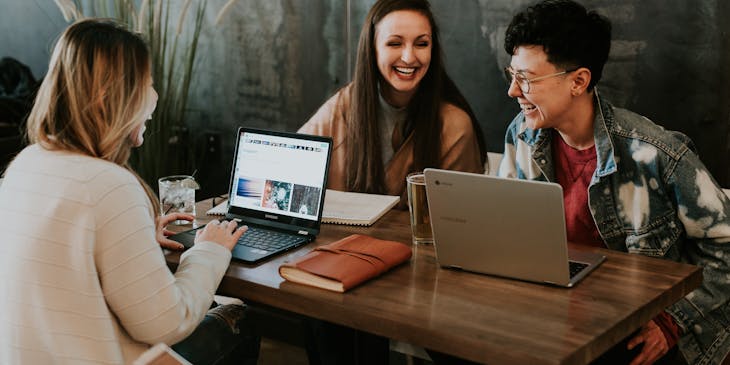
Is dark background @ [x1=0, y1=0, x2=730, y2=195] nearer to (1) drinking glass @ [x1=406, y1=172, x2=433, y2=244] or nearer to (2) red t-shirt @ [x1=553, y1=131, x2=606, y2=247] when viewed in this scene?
(2) red t-shirt @ [x1=553, y1=131, x2=606, y2=247]

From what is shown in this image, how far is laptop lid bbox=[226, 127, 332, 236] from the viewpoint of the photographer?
2.02 metres

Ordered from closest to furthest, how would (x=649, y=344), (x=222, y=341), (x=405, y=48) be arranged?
1. (x=649, y=344)
2. (x=222, y=341)
3. (x=405, y=48)

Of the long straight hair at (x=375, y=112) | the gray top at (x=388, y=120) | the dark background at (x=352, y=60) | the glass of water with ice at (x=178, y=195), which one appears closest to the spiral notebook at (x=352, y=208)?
the glass of water with ice at (x=178, y=195)

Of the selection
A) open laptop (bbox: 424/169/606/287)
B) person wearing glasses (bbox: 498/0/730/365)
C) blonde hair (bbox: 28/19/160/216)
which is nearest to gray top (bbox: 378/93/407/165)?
person wearing glasses (bbox: 498/0/730/365)

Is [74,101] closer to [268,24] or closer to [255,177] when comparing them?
[255,177]

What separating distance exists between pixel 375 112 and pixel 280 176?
61 cm

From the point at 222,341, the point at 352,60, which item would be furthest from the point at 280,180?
the point at 352,60

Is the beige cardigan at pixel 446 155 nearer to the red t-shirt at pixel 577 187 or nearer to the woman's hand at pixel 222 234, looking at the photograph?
the red t-shirt at pixel 577 187

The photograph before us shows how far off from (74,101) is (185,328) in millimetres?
461

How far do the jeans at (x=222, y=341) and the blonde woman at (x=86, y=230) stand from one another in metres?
0.28

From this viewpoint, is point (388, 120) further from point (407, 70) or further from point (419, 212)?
point (419, 212)

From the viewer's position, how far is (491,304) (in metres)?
1.53

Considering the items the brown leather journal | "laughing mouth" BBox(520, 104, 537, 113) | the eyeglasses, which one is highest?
the eyeglasses

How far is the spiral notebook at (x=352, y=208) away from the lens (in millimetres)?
2090
